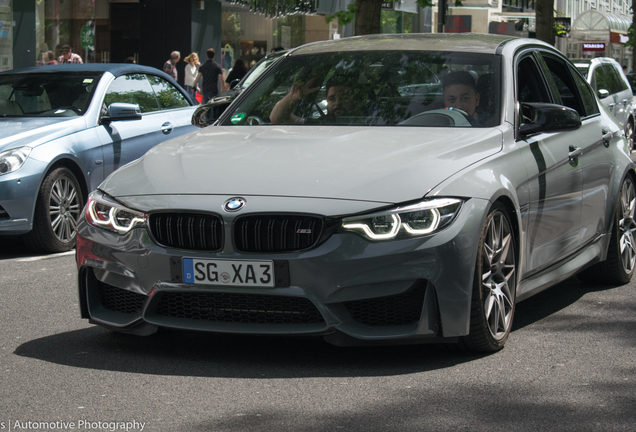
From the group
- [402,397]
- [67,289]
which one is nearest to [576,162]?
[402,397]

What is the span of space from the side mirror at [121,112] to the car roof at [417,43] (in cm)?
299

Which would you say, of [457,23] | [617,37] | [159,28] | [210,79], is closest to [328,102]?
[457,23]

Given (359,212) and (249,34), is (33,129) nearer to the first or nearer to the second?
(359,212)

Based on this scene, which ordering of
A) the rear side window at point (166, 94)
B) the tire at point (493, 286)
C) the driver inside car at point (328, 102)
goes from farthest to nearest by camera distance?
the rear side window at point (166, 94) → the driver inside car at point (328, 102) → the tire at point (493, 286)

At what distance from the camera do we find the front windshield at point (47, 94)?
359 inches

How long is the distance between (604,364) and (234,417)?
186 centimetres

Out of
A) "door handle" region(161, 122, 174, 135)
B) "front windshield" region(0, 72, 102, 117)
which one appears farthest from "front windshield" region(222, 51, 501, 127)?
"door handle" region(161, 122, 174, 135)

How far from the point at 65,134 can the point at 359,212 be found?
4940mm

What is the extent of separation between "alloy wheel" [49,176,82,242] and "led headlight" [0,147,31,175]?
39cm

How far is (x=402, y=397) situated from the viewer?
409 centimetres

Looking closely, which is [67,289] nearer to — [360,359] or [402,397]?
[360,359]

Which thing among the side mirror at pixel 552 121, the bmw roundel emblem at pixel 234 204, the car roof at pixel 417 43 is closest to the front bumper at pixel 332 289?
the bmw roundel emblem at pixel 234 204

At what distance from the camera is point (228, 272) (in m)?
4.36

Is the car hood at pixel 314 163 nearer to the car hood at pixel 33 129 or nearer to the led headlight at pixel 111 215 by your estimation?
the led headlight at pixel 111 215
